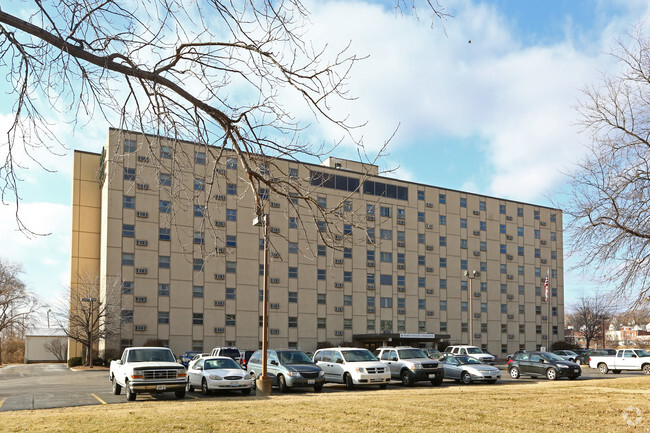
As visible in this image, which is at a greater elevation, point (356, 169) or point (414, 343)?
point (356, 169)

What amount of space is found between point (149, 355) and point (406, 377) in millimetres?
11164

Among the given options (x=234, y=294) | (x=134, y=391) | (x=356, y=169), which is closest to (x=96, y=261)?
(x=234, y=294)

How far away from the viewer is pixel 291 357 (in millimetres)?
A: 25141

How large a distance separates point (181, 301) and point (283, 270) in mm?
11286

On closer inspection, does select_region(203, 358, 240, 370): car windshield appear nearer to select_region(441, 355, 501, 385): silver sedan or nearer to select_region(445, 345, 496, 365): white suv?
select_region(441, 355, 501, 385): silver sedan

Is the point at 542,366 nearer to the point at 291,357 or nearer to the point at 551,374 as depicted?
the point at 551,374

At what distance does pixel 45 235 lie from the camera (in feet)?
22.8

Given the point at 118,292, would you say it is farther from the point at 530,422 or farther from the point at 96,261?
the point at 530,422

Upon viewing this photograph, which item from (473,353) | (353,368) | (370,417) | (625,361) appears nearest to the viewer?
(370,417)

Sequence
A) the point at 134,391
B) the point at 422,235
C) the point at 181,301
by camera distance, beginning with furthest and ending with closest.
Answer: the point at 422,235
the point at 181,301
the point at 134,391

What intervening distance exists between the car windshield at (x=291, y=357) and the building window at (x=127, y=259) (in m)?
35.6

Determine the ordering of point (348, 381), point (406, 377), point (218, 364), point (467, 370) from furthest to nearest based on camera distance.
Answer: point (467, 370)
point (406, 377)
point (348, 381)
point (218, 364)

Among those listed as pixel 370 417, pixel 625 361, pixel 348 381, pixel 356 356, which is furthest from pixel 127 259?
pixel 370 417

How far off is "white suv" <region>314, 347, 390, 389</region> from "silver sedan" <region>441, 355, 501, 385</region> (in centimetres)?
509
